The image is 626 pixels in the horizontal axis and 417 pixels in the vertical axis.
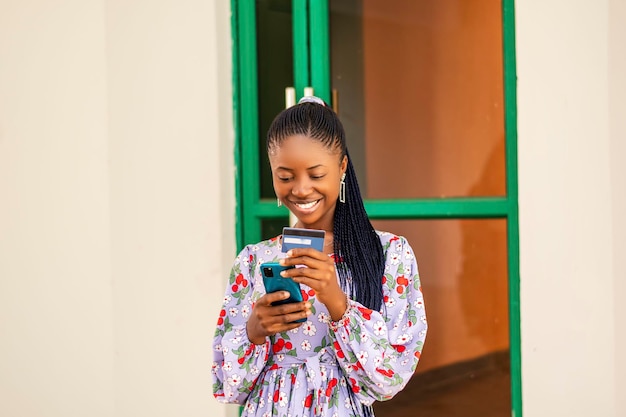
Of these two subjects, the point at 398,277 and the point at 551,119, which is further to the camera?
the point at 551,119

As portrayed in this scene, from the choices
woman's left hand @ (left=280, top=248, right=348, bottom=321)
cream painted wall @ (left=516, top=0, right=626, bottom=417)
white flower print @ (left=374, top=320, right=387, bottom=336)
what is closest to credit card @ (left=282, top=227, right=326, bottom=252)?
woman's left hand @ (left=280, top=248, right=348, bottom=321)

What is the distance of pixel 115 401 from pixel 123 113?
1278mm

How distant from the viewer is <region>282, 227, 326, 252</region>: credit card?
191 centimetres

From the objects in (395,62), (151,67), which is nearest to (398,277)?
(395,62)

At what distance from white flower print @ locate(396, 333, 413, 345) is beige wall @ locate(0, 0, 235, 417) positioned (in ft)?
5.17

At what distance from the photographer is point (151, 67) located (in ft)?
11.8

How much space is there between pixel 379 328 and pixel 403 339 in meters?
0.10

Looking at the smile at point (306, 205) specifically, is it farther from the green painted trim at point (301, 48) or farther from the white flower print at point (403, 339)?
the green painted trim at point (301, 48)

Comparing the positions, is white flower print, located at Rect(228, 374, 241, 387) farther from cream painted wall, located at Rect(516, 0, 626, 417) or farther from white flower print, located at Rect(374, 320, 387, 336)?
cream painted wall, located at Rect(516, 0, 626, 417)

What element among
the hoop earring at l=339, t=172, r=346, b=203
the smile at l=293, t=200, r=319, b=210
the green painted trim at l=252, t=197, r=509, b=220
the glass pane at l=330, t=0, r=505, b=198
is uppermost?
the glass pane at l=330, t=0, r=505, b=198

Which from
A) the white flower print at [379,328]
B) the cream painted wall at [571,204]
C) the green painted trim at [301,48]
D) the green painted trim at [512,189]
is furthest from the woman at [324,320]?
the green painted trim at [301,48]

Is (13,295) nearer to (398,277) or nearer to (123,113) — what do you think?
(123,113)

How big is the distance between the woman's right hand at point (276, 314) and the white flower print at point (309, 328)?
15 centimetres

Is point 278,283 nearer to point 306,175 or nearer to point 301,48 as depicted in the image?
point 306,175
